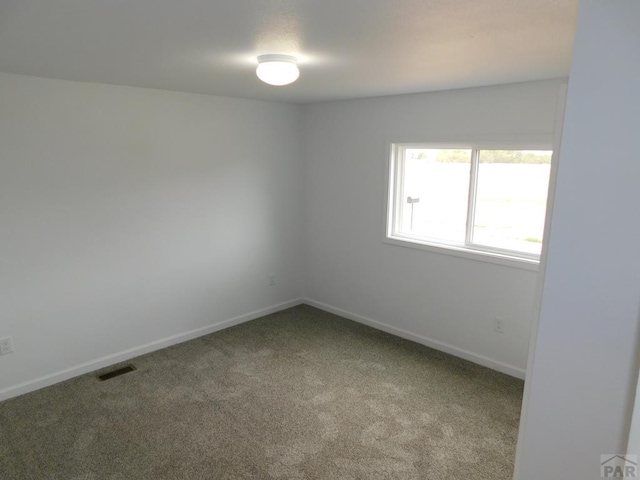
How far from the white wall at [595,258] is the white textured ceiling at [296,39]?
0.56 metres

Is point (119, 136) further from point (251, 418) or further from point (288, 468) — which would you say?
point (288, 468)

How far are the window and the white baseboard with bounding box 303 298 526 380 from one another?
0.90 m

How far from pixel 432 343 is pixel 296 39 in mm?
2984

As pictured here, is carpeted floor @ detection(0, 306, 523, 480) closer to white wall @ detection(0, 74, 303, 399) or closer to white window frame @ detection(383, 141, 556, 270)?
white wall @ detection(0, 74, 303, 399)

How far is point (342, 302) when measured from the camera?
467cm

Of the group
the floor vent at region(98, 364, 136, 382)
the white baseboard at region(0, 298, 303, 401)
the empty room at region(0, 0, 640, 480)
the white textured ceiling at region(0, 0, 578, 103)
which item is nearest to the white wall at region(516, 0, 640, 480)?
the empty room at region(0, 0, 640, 480)

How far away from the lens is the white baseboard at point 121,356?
3.11 metres

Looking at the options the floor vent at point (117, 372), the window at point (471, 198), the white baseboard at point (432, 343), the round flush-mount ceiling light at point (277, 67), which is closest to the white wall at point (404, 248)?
the white baseboard at point (432, 343)

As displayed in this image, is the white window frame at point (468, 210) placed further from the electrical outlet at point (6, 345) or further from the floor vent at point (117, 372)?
the electrical outlet at point (6, 345)

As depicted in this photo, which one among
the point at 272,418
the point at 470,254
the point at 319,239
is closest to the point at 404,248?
the point at 470,254

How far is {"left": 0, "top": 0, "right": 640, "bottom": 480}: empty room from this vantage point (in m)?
1.11

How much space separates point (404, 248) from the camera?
4.03 meters

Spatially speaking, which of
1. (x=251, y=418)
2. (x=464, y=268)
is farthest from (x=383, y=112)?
(x=251, y=418)

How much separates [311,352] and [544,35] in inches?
116
